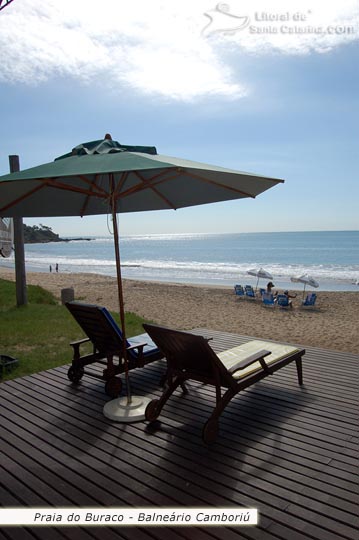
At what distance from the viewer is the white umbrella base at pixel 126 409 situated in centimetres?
318

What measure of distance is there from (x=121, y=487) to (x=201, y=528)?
22.4 inches

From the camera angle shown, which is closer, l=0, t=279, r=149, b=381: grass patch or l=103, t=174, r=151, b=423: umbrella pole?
l=103, t=174, r=151, b=423: umbrella pole

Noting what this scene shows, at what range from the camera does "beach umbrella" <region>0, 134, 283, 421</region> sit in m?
2.57

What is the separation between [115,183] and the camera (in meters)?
4.34

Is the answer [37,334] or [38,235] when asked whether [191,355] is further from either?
[38,235]

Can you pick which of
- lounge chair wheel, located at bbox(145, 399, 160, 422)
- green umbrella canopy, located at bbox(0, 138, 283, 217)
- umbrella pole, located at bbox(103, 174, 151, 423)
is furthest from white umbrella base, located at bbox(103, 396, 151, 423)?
green umbrella canopy, located at bbox(0, 138, 283, 217)

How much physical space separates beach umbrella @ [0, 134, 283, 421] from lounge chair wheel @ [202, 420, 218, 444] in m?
0.70

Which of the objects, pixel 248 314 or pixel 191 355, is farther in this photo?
pixel 248 314

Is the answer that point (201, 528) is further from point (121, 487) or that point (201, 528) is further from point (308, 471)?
point (308, 471)

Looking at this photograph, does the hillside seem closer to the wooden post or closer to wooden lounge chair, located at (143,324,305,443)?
the wooden post

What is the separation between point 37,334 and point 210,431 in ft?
16.7

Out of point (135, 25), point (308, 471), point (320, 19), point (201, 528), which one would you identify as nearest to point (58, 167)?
point (201, 528)

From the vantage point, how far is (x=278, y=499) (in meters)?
2.15
